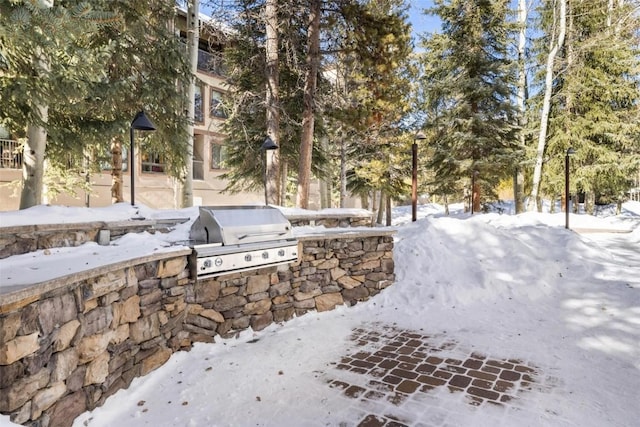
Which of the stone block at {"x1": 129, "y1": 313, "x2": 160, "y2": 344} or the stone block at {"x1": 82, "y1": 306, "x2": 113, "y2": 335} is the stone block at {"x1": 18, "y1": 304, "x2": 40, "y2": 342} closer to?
the stone block at {"x1": 82, "y1": 306, "x2": 113, "y2": 335}

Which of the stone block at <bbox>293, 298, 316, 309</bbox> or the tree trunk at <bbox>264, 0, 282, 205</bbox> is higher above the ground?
the tree trunk at <bbox>264, 0, 282, 205</bbox>

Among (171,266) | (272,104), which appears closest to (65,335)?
(171,266)

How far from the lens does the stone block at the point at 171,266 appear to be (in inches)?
135

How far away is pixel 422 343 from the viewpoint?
13.4 feet

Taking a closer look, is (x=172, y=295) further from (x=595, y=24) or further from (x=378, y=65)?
(x=595, y=24)

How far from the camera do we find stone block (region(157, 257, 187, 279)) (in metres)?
3.44

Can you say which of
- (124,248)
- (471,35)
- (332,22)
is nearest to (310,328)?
(124,248)

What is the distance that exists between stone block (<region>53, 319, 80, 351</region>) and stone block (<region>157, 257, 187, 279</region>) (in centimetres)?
99

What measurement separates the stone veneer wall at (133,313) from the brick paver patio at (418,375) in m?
1.27

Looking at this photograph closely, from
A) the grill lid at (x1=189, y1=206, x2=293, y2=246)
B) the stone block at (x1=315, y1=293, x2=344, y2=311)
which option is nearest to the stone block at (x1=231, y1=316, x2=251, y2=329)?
the grill lid at (x1=189, y1=206, x2=293, y2=246)

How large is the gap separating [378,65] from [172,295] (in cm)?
636

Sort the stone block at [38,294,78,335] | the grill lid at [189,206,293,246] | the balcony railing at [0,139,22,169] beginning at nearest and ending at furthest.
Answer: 1. the stone block at [38,294,78,335]
2. the grill lid at [189,206,293,246]
3. the balcony railing at [0,139,22,169]

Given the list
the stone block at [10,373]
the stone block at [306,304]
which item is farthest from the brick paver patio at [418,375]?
the stone block at [10,373]

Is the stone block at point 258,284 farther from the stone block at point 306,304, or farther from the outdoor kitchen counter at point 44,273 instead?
the outdoor kitchen counter at point 44,273
